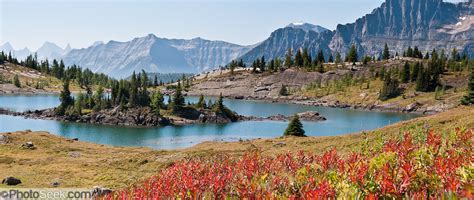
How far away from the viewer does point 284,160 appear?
14328 millimetres

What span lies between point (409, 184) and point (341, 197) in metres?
1.45

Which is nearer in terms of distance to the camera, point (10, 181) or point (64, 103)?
point (10, 181)

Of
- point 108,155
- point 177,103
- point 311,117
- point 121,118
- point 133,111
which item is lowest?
point 311,117

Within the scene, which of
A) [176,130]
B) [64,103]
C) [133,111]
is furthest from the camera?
[64,103]

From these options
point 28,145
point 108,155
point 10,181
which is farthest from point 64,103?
point 10,181

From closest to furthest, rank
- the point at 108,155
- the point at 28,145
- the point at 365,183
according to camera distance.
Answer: the point at 365,183, the point at 108,155, the point at 28,145

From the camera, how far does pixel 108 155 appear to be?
53000 millimetres

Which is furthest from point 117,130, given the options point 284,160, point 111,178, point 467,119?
point 284,160

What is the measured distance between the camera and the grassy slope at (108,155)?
1427 inches

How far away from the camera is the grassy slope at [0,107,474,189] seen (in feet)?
119

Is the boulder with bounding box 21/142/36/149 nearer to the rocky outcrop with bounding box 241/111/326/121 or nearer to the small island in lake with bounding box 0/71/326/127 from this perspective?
the small island in lake with bounding box 0/71/326/127

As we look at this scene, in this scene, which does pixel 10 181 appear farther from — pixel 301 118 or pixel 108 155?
pixel 301 118

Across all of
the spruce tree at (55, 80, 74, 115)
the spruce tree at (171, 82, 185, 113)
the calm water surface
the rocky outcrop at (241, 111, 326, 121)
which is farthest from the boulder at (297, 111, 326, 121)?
the spruce tree at (55, 80, 74, 115)

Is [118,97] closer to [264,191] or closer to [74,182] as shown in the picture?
[74,182]
